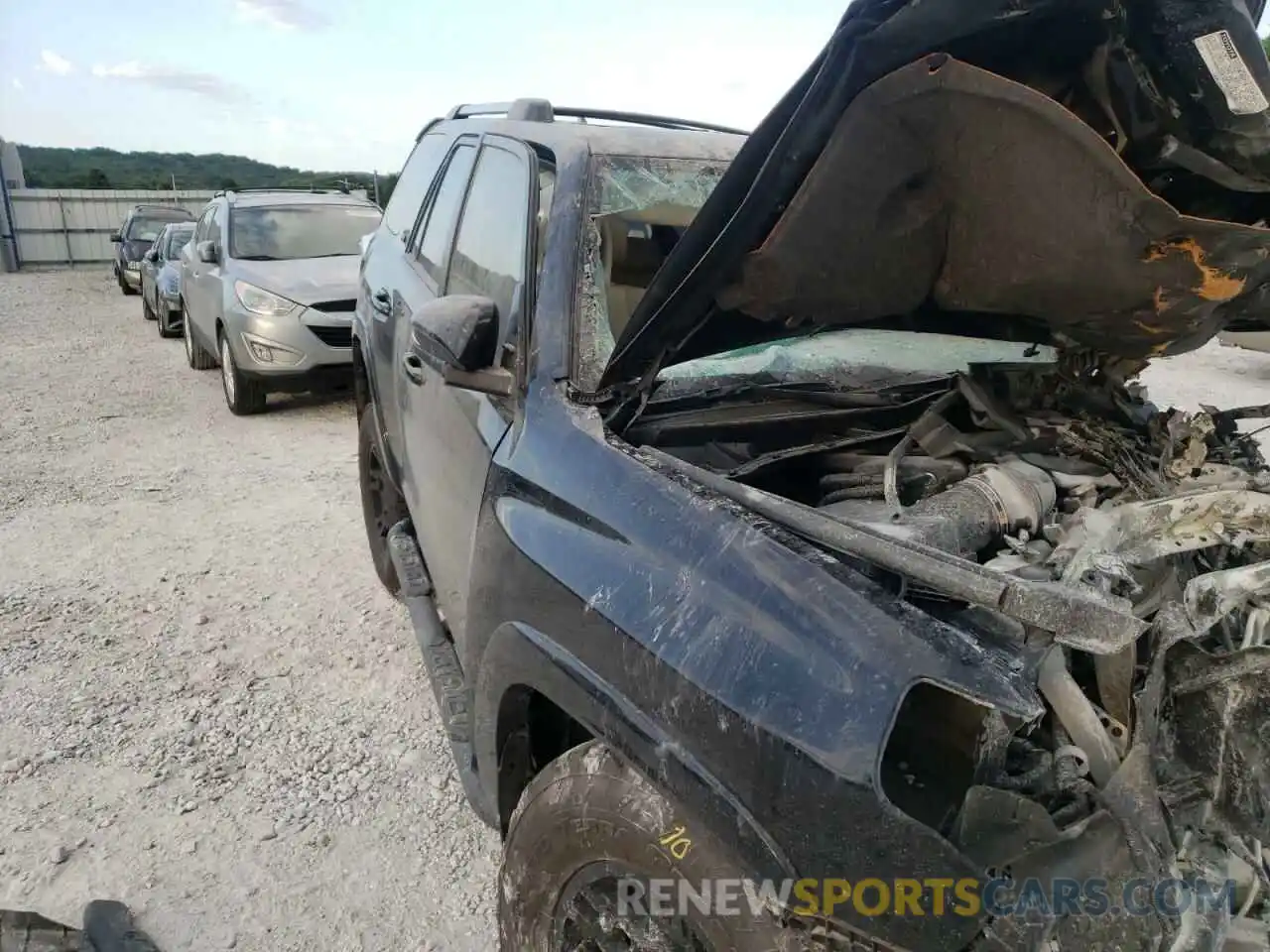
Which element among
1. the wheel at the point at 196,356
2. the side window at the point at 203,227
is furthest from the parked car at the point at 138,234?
Result: the side window at the point at 203,227

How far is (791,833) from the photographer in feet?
4.33

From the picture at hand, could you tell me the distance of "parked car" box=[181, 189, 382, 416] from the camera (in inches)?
298

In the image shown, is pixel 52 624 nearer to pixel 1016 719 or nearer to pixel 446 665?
pixel 446 665

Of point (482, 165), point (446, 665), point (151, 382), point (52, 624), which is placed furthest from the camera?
point (151, 382)

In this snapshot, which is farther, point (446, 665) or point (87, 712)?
point (87, 712)

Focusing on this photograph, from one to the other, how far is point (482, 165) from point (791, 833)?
244 cm

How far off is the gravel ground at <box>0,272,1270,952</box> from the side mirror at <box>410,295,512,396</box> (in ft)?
4.77

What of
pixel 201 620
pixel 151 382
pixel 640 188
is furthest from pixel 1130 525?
pixel 151 382

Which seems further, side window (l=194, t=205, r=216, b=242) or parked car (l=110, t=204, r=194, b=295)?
parked car (l=110, t=204, r=194, b=295)

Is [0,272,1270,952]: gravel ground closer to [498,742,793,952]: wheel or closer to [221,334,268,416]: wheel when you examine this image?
[498,742,793,952]: wheel

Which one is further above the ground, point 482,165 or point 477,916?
point 482,165

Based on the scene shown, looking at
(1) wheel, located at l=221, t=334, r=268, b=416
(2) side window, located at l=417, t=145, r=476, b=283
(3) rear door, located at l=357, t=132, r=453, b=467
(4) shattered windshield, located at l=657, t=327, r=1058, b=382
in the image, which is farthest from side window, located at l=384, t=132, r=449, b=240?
(1) wheel, located at l=221, t=334, r=268, b=416

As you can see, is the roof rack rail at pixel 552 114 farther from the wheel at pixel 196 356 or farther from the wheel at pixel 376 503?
the wheel at pixel 196 356

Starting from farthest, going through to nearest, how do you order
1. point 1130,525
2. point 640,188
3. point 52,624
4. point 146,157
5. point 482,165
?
1. point 146,157
2. point 52,624
3. point 482,165
4. point 640,188
5. point 1130,525
